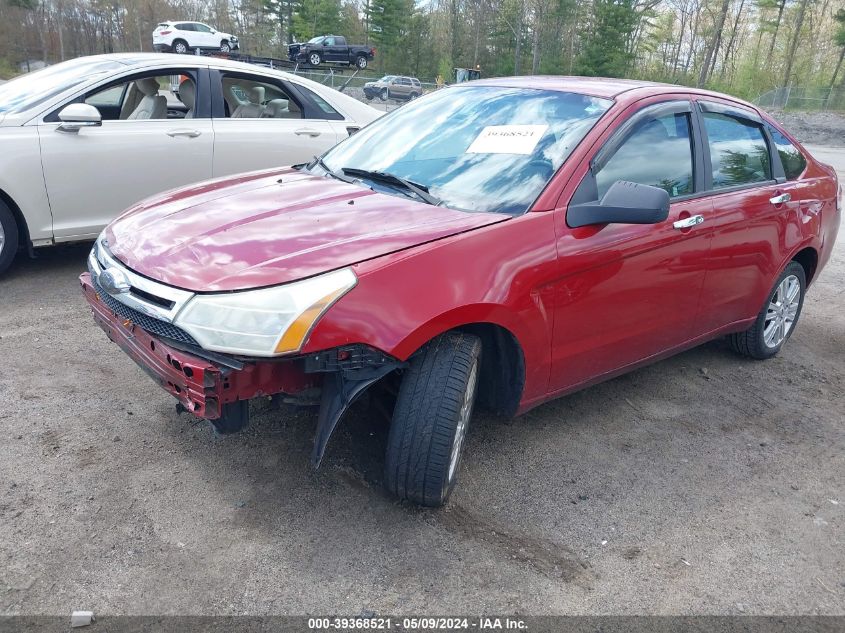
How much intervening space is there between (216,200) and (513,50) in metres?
67.9


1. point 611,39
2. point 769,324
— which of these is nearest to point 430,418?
point 769,324

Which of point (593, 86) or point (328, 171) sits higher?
point (593, 86)

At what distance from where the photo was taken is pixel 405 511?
2.79 metres

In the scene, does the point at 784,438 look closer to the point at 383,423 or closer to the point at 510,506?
the point at 510,506

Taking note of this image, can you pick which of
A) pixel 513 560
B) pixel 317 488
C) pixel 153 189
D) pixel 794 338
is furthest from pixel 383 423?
pixel 794 338

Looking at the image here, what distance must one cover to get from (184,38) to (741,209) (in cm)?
3663

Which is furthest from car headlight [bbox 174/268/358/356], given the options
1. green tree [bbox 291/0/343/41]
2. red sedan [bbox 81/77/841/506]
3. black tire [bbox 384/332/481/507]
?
green tree [bbox 291/0/343/41]

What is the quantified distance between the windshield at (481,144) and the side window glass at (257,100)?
8.00 ft

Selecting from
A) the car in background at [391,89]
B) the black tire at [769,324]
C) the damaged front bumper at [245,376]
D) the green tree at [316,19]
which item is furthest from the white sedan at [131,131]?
the green tree at [316,19]

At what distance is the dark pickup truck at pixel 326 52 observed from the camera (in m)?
39.9

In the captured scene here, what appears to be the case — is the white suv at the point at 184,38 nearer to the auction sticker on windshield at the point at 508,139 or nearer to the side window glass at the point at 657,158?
the auction sticker on windshield at the point at 508,139

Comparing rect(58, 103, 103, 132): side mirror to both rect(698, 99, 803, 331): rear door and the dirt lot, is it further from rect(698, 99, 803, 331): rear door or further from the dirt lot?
rect(698, 99, 803, 331): rear door

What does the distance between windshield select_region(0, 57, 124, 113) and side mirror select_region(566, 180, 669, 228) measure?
4054 millimetres

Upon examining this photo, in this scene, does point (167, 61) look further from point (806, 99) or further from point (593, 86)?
point (806, 99)
